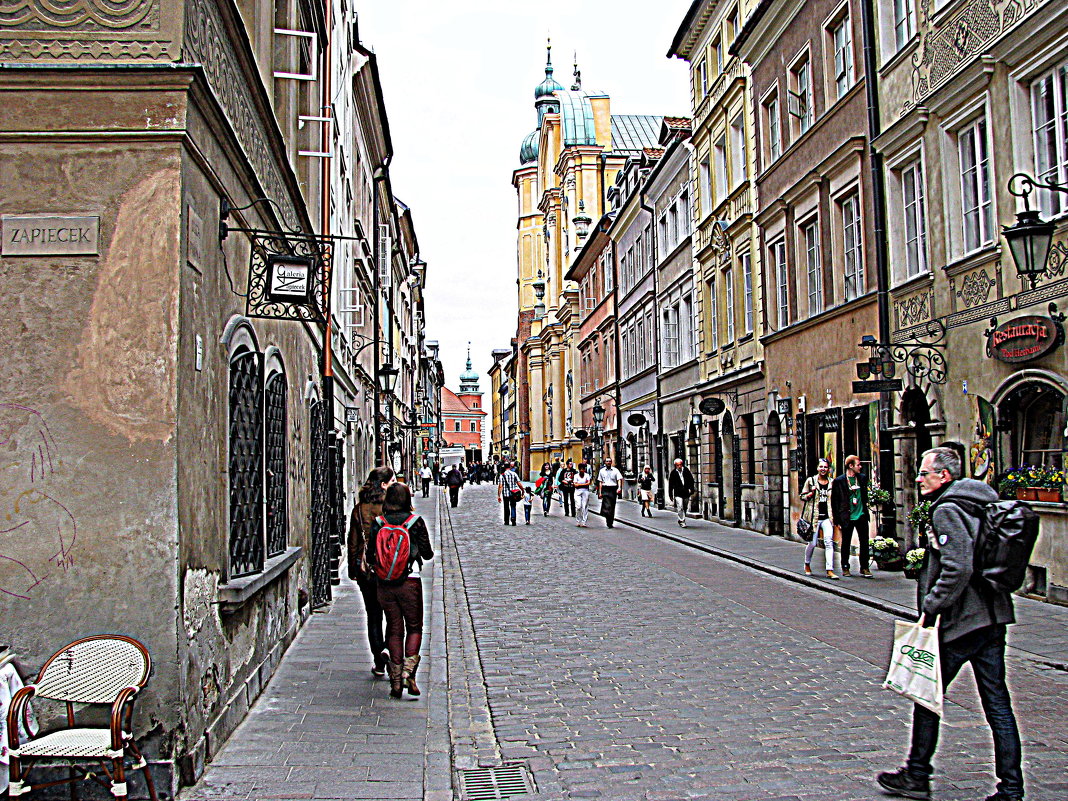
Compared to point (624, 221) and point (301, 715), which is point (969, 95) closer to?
point (301, 715)

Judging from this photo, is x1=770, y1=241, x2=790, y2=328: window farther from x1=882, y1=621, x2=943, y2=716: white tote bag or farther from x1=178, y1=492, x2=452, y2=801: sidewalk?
x1=882, y1=621, x2=943, y2=716: white tote bag

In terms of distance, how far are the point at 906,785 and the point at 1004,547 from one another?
4.59ft

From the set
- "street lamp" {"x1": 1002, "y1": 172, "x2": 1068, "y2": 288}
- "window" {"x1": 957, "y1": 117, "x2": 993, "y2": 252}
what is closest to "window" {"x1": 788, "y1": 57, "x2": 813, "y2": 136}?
"window" {"x1": 957, "y1": 117, "x2": 993, "y2": 252}

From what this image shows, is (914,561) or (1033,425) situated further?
(1033,425)

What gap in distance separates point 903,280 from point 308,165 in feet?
30.9

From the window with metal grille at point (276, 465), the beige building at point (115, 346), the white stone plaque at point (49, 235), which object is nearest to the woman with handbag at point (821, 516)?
the window with metal grille at point (276, 465)

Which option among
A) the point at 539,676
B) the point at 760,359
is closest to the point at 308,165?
the point at 539,676

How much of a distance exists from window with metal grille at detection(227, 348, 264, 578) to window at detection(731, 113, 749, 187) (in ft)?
63.3

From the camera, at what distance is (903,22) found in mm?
16125

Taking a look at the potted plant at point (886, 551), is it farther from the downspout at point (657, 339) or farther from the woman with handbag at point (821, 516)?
the downspout at point (657, 339)

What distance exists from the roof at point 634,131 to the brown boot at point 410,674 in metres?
57.8

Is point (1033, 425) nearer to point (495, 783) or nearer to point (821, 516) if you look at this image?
point (821, 516)

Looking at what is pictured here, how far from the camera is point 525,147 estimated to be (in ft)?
292

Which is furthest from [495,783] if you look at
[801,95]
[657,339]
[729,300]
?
[657,339]
